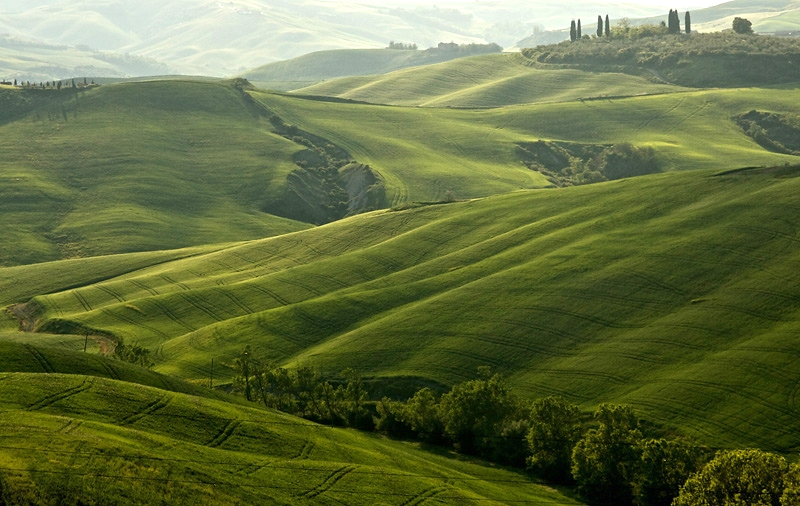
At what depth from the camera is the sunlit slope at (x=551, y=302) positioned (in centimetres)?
9156

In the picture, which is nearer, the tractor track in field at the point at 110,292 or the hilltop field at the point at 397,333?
the hilltop field at the point at 397,333

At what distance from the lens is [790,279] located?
106125 millimetres

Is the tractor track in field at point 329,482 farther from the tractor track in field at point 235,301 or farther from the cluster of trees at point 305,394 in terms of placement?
the tractor track in field at point 235,301

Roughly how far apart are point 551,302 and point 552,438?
33.4m

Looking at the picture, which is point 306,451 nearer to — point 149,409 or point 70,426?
point 149,409

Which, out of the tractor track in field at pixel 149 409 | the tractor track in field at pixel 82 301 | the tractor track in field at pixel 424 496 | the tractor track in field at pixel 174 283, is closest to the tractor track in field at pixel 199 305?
the tractor track in field at pixel 174 283

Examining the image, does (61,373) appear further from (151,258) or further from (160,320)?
(151,258)

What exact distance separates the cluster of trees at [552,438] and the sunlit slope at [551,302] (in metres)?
7.21

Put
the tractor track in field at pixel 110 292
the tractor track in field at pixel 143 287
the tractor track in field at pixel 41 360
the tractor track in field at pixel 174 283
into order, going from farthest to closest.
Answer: the tractor track in field at pixel 174 283 → the tractor track in field at pixel 143 287 → the tractor track in field at pixel 110 292 → the tractor track in field at pixel 41 360

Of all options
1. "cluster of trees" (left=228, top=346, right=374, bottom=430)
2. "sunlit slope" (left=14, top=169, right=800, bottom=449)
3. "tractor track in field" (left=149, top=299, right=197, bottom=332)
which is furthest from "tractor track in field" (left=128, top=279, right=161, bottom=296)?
"cluster of trees" (left=228, top=346, right=374, bottom=430)

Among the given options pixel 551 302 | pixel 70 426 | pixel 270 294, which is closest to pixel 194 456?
pixel 70 426

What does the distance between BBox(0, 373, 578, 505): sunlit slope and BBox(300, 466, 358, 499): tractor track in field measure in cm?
9

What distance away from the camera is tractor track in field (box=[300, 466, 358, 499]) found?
2294 inches

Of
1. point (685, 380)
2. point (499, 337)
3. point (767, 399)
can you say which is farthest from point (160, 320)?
point (767, 399)
